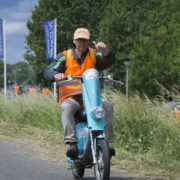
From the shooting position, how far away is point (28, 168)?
26.3 ft

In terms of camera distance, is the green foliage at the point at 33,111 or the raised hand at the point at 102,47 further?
the green foliage at the point at 33,111

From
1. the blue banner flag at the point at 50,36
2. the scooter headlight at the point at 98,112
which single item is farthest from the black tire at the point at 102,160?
the blue banner flag at the point at 50,36

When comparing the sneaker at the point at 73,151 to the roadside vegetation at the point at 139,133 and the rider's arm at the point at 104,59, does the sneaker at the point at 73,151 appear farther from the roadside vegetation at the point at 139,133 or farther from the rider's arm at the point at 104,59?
the roadside vegetation at the point at 139,133

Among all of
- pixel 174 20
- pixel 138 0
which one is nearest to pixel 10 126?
pixel 174 20

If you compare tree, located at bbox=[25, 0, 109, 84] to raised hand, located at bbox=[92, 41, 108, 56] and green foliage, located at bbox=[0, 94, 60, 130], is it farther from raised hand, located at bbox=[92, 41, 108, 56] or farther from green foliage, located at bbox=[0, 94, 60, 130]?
raised hand, located at bbox=[92, 41, 108, 56]

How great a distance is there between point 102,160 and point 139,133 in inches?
171

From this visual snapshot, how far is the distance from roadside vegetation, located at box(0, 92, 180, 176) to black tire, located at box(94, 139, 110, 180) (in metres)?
1.66

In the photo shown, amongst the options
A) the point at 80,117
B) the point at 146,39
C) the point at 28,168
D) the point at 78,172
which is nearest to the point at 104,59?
the point at 80,117

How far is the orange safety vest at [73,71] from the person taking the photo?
686 centimetres

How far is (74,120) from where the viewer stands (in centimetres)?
679

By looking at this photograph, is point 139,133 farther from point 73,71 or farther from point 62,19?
point 62,19

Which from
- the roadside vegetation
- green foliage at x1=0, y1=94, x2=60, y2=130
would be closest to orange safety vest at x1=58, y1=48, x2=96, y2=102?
the roadside vegetation

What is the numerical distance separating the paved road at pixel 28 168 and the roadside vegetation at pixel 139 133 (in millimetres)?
936

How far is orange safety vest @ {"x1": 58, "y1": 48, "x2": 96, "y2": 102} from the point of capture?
6.86m
